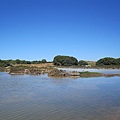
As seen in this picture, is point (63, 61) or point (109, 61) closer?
point (109, 61)

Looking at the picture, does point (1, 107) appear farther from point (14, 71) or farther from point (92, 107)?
point (14, 71)

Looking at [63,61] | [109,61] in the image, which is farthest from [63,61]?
[109,61]

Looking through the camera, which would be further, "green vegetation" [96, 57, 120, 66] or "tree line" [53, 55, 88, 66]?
"tree line" [53, 55, 88, 66]

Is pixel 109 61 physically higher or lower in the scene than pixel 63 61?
lower

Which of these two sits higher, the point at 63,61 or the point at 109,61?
the point at 63,61

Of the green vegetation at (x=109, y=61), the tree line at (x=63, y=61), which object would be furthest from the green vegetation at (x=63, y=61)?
the green vegetation at (x=109, y=61)

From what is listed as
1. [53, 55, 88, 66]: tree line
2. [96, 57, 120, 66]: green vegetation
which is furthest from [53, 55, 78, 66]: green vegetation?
[96, 57, 120, 66]: green vegetation

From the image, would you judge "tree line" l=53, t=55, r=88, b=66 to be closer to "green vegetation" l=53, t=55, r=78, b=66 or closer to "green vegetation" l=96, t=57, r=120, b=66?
"green vegetation" l=53, t=55, r=78, b=66

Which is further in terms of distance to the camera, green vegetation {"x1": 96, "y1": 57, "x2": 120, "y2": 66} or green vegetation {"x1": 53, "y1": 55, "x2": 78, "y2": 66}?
green vegetation {"x1": 53, "y1": 55, "x2": 78, "y2": 66}

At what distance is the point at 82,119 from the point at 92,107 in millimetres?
3726

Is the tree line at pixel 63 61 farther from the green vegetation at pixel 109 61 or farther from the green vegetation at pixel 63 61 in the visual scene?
the green vegetation at pixel 109 61

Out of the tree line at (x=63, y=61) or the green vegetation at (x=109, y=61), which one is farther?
the tree line at (x=63, y=61)

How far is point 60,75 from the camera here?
54.0 meters

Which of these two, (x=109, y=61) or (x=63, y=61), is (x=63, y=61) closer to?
(x=63, y=61)
